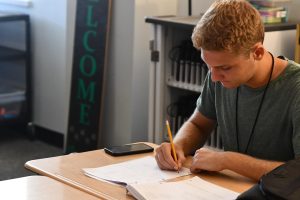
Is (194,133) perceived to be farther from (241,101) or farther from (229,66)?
(229,66)

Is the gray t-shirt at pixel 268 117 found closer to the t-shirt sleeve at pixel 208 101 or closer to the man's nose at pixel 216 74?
the t-shirt sleeve at pixel 208 101

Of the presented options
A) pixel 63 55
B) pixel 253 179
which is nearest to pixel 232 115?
pixel 253 179

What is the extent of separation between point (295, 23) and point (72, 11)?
4.99 ft

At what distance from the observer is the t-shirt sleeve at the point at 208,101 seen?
202 centimetres

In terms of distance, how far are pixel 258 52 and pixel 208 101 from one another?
0.37 m

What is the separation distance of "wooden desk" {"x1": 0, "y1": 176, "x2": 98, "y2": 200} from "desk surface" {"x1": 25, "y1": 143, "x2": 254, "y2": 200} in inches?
1.2

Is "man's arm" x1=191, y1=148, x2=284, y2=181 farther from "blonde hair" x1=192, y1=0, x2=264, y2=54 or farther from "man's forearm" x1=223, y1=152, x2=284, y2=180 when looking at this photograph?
"blonde hair" x1=192, y1=0, x2=264, y2=54

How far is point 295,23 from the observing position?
9.84 ft

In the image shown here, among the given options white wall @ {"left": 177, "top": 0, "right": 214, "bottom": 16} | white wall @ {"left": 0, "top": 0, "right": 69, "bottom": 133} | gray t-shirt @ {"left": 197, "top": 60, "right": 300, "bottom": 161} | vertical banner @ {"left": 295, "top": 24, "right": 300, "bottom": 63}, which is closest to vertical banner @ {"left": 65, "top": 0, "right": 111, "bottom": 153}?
white wall @ {"left": 0, "top": 0, "right": 69, "bottom": 133}

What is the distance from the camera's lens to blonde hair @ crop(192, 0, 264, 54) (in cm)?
161

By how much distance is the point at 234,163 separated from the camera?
1.69 metres

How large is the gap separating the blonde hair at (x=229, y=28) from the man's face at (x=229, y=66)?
0.02m

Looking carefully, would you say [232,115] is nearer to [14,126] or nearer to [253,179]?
[253,179]

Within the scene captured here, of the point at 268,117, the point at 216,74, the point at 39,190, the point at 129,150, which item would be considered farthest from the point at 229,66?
the point at 39,190
